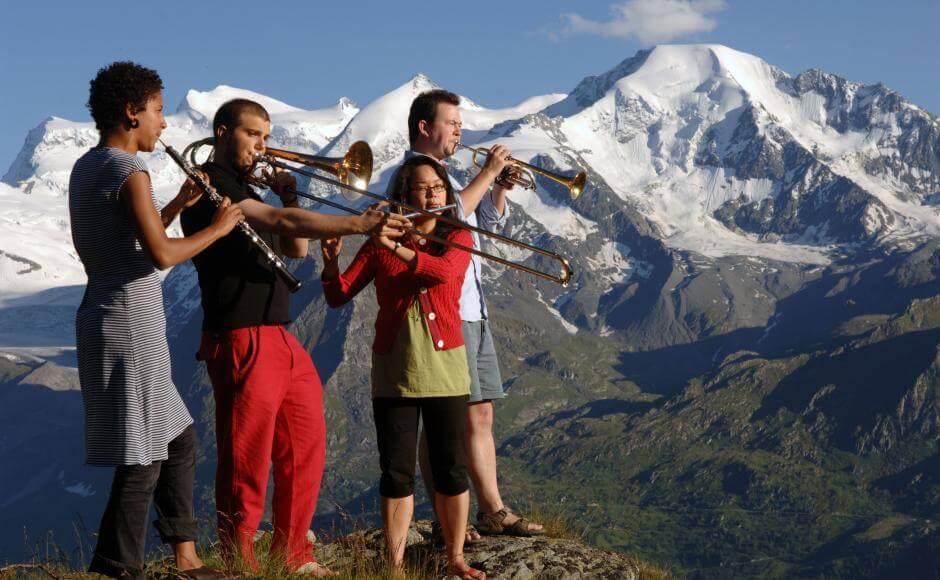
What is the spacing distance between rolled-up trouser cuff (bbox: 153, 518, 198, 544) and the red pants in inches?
18.9

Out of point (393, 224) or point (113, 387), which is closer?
point (113, 387)

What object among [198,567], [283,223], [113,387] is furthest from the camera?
[198,567]

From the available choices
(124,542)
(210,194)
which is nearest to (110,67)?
(210,194)

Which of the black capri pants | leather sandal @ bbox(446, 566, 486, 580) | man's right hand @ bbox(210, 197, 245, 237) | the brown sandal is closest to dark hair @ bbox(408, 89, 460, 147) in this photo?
the black capri pants

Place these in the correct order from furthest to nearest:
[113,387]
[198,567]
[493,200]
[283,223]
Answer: [493,200] → [198,567] → [283,223] → [113,387]

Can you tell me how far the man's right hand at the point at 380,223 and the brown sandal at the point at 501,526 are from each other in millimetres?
3697

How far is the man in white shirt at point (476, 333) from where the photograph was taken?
936 centimetres

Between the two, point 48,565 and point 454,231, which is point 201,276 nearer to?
point 454,231

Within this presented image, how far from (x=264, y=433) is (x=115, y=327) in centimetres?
166

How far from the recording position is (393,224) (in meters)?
7.21

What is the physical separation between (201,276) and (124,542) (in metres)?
2.11

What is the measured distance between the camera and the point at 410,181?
8500mm

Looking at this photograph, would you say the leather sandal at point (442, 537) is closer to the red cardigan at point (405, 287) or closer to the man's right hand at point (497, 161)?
the red cardigan at point (405, 287)

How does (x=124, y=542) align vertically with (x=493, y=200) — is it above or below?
below
